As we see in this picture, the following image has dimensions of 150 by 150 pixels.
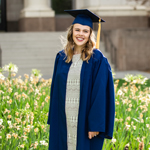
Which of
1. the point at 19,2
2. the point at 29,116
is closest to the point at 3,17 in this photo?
the point at 19,2

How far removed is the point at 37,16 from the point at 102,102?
519 inches

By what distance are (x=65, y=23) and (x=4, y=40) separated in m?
4.55

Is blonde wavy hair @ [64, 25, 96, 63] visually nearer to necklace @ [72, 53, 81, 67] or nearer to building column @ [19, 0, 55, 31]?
necklace @ [72, 53, 81, 67]

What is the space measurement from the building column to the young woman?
12717 millimetres

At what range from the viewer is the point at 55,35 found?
14.0 meters

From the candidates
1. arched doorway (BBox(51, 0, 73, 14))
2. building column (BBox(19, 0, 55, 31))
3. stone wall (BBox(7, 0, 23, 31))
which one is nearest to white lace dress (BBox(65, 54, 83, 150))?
building column (BBox(19, 0, 55, 31))

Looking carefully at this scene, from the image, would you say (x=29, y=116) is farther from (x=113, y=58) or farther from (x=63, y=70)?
(x=113, y=58)

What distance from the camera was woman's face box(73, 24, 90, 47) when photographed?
261 cm

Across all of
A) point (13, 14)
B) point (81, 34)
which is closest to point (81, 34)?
point (81, 34)

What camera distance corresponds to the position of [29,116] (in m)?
3.89

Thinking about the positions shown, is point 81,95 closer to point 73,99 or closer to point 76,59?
point 73,99

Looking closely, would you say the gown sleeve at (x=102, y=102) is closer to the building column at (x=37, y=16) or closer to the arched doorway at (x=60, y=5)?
the building column at (x=37, y=16)

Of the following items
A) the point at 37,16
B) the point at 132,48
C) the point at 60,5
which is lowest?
the point at 132,48

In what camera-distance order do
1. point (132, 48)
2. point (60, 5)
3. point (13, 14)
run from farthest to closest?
1. point (60, 5)
2. point (13, 14)
3. point (132, 48)
